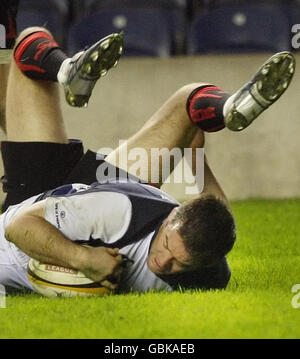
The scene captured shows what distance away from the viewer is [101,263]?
3074 mm

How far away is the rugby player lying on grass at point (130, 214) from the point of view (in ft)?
10.1

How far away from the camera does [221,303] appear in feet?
10.1

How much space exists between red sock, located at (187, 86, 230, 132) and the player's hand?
664 millimetres

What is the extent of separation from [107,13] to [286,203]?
6.02 ft

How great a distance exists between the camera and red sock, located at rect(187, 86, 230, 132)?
3.44 m

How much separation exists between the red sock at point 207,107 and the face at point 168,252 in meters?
0.49

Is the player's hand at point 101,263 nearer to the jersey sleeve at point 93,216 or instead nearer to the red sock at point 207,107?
the jersey sleeve at point 93,216

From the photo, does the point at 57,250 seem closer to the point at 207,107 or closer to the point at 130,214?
the point at 130,214

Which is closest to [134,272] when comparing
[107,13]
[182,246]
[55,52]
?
[182,246]

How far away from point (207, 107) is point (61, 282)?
2.82ft

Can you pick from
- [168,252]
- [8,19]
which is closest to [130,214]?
[168,252]

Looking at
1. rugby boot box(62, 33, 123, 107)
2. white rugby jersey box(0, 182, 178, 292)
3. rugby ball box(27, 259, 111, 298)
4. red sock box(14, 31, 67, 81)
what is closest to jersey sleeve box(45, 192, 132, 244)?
white rugby jersey box(0, 182, 178, 292)

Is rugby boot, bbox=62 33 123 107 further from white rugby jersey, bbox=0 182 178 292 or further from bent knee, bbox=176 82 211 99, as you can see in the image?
bent knee, bbox=176 82 211 99
